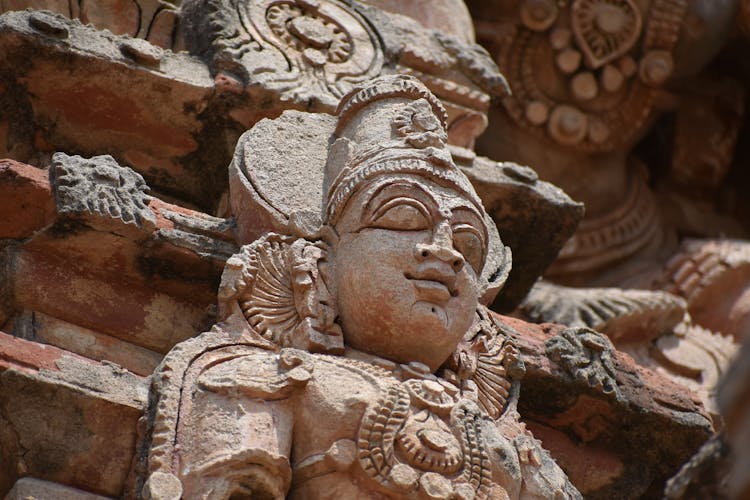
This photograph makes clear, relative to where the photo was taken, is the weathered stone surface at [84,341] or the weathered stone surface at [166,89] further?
the weathered stone surface at [166,89]

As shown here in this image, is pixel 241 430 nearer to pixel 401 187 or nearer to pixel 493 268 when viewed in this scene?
pixel 401 187

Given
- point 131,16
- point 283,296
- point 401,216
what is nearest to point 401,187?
point 401,216

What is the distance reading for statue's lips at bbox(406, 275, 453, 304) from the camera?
4.42m

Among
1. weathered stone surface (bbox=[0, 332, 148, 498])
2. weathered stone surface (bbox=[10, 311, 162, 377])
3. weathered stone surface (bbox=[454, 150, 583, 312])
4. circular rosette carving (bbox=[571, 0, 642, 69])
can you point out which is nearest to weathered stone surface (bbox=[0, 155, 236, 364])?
weathered stone surface (bbox=[10, 311, 162, 377])

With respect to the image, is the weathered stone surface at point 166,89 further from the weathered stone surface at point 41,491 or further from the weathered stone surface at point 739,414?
the weathered stone surface at point 739,414

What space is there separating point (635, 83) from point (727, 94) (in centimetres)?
78

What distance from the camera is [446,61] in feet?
21.3

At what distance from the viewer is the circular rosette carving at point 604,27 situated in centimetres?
799

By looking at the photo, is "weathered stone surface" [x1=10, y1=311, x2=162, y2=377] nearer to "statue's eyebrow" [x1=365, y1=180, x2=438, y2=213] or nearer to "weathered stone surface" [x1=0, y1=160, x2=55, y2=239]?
"weathered stone surface" [x1=0, y1=160, x2=55, y2=239]

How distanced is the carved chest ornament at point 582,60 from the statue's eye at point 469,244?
3344mm

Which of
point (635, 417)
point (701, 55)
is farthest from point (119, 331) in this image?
point (701, 55)

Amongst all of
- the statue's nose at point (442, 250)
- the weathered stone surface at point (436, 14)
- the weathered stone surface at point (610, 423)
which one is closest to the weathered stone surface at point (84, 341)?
the statue's nose at point (442, 250)

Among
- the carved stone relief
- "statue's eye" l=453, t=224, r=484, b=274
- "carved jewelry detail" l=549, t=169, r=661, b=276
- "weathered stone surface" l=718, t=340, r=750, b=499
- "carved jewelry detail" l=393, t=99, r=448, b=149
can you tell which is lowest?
"carved jewelry detail" l=549, t=169, r=661, b=276

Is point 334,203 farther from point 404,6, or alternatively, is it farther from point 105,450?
point 404,6
